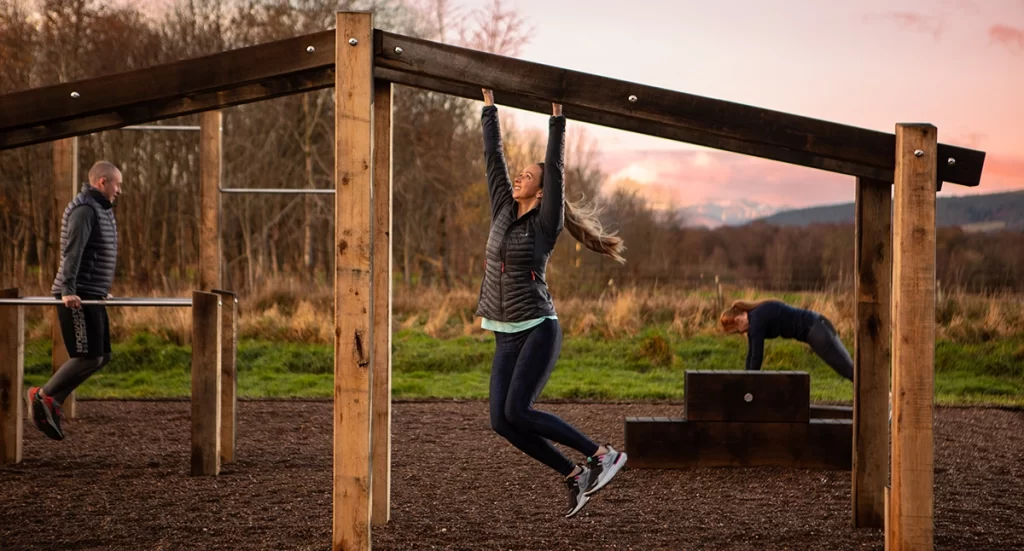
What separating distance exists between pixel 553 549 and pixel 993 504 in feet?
9.80

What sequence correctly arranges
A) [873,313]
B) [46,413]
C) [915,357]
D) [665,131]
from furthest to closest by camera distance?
[46,413] < [873,313] < [665,131] < [915,357]

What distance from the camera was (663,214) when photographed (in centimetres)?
1780

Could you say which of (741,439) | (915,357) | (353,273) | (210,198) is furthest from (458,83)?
(741,439)

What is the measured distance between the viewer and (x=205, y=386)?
670 centimetres

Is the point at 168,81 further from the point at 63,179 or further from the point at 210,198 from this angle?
the point at 63,179

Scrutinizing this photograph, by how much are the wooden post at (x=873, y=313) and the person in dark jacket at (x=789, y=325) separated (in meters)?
2.90

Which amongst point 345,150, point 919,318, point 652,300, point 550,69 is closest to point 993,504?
point 919,318

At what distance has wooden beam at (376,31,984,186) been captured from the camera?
4508 mm

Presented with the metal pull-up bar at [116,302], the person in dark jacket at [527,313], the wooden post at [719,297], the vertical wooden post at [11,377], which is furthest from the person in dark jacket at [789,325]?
the wooden post at [719,297]

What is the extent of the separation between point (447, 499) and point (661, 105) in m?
2.95

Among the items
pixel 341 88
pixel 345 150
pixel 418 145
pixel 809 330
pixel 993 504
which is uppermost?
pixel 418 145

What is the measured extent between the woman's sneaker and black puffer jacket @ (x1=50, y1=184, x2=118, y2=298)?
13.2ft

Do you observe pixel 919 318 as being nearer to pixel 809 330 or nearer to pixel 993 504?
pixel 993 504

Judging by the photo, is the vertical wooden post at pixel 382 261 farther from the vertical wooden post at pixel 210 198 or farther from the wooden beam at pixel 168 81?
the vertical wooden post at pixel 210 198
